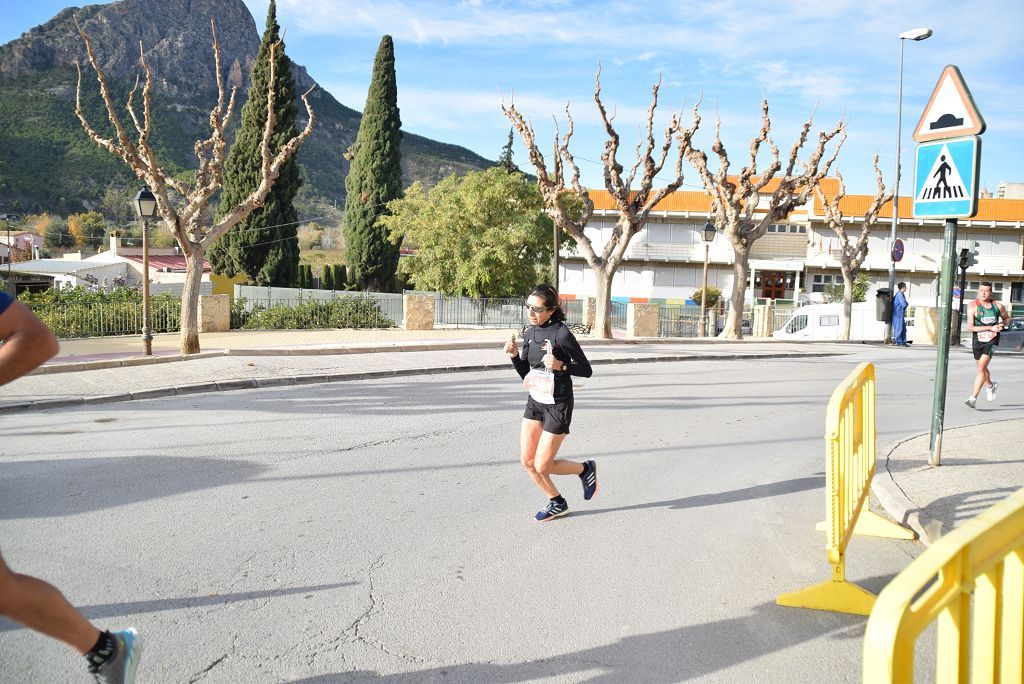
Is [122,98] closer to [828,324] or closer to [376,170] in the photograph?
[376,170]

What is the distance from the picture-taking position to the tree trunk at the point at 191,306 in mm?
16922

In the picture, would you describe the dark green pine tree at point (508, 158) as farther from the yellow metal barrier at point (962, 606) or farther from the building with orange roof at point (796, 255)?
the yellow metal barrier at point (962, 606)

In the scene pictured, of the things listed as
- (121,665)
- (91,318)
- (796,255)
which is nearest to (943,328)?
(121,665)

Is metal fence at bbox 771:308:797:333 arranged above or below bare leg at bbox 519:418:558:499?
above

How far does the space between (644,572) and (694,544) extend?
2.35ft

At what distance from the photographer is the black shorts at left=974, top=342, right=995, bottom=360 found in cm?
1155

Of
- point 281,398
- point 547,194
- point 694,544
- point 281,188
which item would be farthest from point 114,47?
point 694,544

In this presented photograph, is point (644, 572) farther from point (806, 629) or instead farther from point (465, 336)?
point (465, 336)

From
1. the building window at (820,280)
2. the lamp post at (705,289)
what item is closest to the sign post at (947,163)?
the lamp post at (705,289)

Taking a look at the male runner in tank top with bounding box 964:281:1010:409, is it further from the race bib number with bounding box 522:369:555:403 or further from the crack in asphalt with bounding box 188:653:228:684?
the crack in asphalt with bounding box 188:653:228:684

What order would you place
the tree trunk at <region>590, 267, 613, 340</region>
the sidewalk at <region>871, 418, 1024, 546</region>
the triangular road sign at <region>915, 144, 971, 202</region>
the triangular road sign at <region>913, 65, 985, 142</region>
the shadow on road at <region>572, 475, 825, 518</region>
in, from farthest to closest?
the tree trunk at <region>590, 267, 613, 340</region> → the triangular road sign at <region>915, 144, 971, 202</region> → the triangular road sign at <region>913, 65, 985, 142</region> → the shadow on road at <region>572, 475, 825, 518</region> → the sidewalk at <region>871, 418, 1024, 546</region>

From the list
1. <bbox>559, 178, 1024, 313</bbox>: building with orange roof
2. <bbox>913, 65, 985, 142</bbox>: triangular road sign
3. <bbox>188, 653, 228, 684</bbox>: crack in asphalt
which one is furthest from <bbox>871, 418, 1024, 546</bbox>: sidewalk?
<bbox>559, 178, 1024, 313</bbox>: building with orange roof

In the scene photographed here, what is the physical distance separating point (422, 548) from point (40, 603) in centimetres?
272

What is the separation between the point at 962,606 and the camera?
2.19 m
